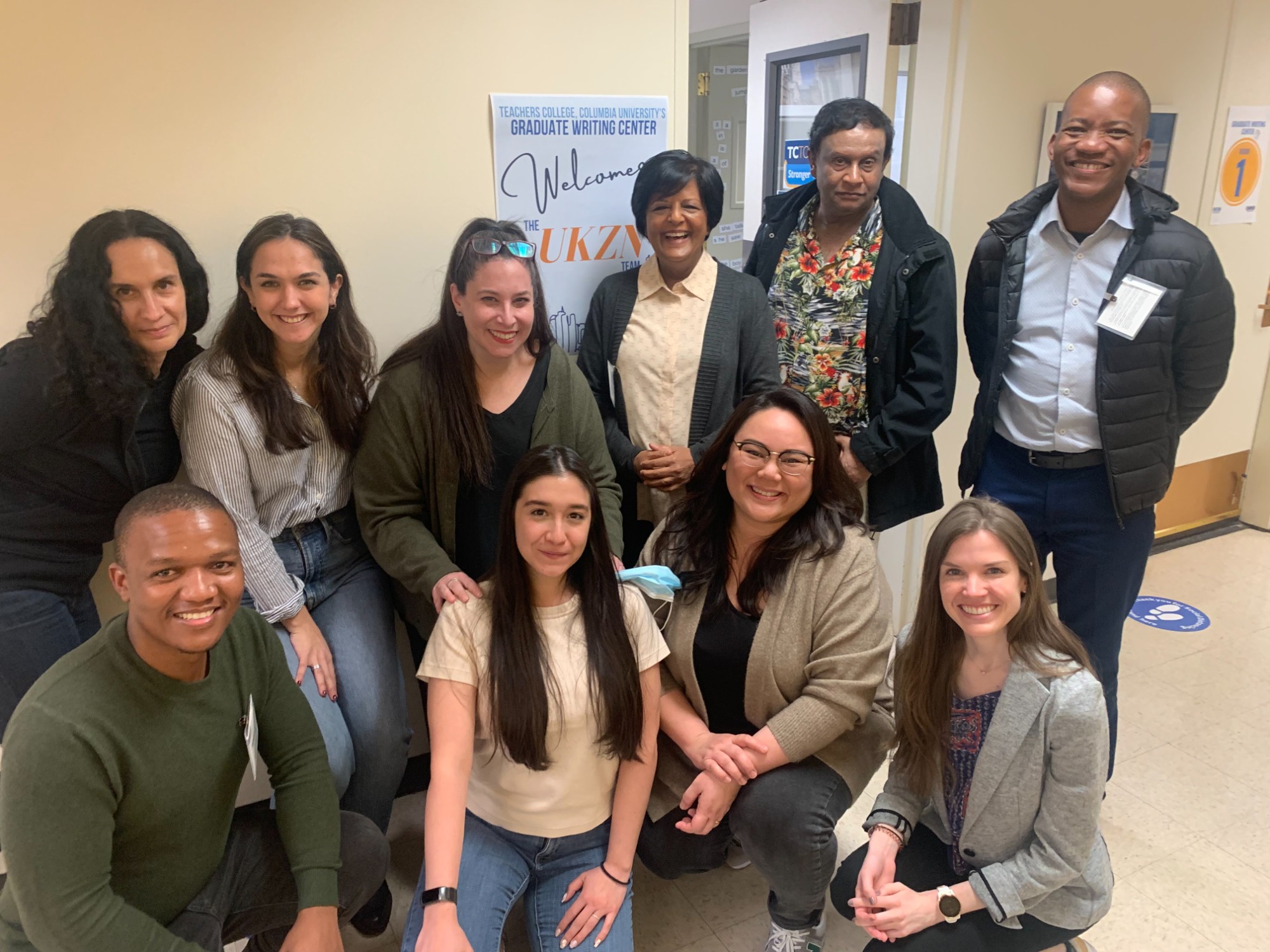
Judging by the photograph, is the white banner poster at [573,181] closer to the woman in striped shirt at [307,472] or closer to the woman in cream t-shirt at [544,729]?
the woman in striped shirt at [307,472]

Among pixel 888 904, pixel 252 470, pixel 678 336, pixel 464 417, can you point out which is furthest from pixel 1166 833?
pixel 252 470

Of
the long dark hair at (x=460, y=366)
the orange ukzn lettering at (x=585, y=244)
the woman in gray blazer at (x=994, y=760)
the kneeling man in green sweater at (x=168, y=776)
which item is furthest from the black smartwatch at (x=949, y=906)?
the orange ukzn lettering at (x=585, y=244)

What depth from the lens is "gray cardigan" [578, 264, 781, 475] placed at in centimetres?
204

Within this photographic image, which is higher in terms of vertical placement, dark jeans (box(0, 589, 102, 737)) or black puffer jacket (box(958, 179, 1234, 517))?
black puffer jacket (box(958, 179, 1234, 517))

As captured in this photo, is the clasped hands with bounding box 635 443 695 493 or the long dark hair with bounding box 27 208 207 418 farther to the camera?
the clasped hands with bounding box 635 443 695 493

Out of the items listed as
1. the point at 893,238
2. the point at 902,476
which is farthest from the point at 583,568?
the point at 893,238

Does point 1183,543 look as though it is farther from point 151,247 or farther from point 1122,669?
point 151,247

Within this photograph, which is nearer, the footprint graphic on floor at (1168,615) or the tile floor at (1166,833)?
the tile floor at (1166,833)

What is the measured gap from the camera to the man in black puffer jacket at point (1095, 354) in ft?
6.21

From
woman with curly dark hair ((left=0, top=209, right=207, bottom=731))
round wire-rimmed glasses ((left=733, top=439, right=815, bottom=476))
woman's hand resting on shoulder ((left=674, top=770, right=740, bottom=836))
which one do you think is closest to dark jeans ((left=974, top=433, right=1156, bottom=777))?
round wire-rimmed glasses ((left=733, top=439, right=815, bottom=476))

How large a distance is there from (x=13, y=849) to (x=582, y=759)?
0.90 meters

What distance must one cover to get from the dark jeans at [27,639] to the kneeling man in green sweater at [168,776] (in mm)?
416

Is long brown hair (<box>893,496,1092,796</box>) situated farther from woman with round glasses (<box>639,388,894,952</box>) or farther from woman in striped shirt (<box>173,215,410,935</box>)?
woman in striped shirt (<box>173,215,410,935</box>)

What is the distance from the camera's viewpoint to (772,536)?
1.78 m
